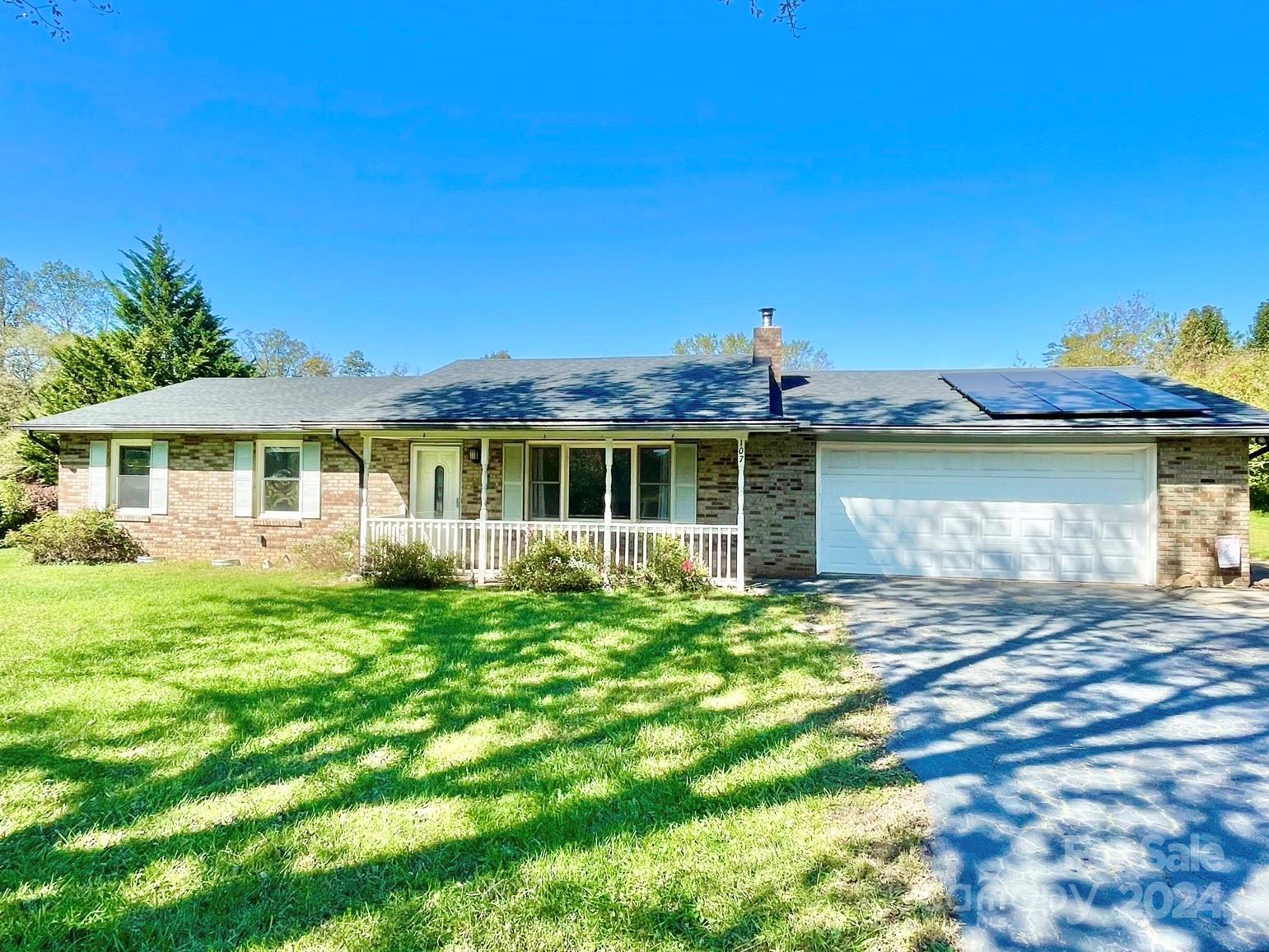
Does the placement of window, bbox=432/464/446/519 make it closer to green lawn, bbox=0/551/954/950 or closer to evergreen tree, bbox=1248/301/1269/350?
green lawn, bbox=0/551/954/950

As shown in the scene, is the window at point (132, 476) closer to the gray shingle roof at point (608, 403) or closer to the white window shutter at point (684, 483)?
the gray shingle roof at point (608, 403)

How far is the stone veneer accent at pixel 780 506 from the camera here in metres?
Answer: 10.1

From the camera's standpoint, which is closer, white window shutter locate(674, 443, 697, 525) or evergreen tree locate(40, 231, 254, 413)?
white window shutter locate(674, 443, 697, 525)

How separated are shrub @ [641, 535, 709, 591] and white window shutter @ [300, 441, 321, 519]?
280 inches

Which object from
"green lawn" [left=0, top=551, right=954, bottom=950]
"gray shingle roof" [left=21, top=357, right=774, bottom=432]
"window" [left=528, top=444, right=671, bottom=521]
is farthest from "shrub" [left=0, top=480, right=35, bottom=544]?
"window" [left=528, top=444, right=671, bottom=521]

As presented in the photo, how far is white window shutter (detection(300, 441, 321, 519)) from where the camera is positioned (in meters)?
11.4

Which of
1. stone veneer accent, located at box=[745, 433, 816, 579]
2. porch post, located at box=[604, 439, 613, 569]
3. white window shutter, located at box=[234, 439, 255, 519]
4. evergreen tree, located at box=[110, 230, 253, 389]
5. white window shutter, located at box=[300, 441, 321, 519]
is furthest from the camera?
evergreen tree, located at box=[110, 230, 253, 389]

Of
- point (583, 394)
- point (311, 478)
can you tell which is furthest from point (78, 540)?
point (583, 394)

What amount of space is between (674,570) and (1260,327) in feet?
131

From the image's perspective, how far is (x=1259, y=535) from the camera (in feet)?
45.8

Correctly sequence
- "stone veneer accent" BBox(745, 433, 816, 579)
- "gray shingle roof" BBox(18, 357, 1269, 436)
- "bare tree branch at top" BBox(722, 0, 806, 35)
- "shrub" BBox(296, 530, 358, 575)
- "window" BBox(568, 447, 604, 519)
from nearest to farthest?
"bare tree branch at top" BBox(722, 0, 806, 35) → "gray shingle roof" BBox(18, 357, 1269, 436) → "shrub" BBox(296, 530, 358, 575) → "stone veneer accent" BBox(745, 433, 816, 579) → "window" BBox(568, 447, 604, 519)

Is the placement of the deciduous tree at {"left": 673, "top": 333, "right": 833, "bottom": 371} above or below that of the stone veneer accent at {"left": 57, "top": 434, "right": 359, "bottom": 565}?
above

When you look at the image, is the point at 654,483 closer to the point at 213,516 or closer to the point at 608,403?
the point at 608,403

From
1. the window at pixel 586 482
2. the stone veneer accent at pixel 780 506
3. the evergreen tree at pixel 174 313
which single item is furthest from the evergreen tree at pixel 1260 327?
the evergreen tree at pixel 174 313
